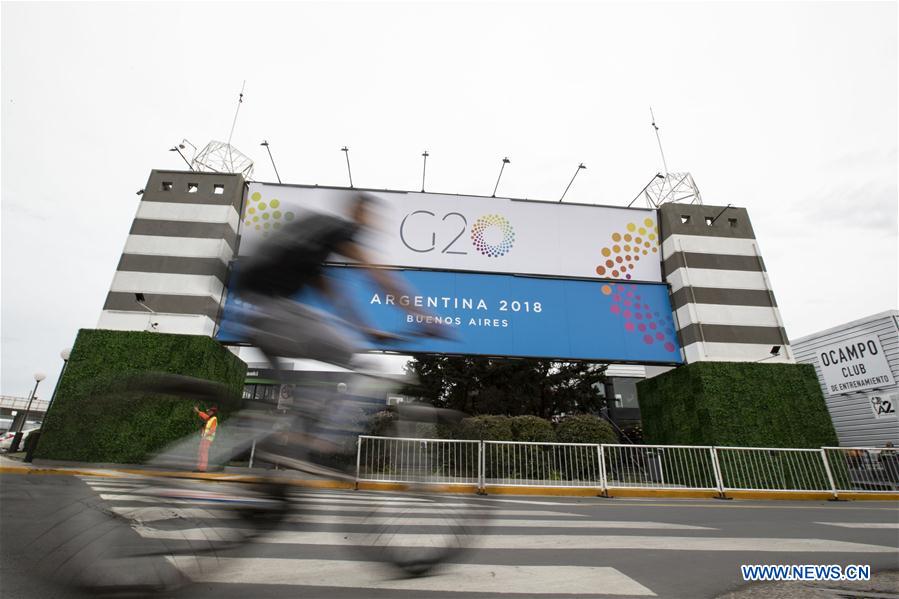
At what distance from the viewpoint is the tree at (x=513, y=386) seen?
2359cm

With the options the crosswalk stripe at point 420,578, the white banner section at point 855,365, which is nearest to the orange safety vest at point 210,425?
the crosswalk stripe at point 420,578

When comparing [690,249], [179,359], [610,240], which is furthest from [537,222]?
[179,359]

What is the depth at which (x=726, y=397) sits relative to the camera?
527 inches

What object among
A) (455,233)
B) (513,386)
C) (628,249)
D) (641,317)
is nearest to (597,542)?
(641,317)

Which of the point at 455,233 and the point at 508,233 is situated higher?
the point at 508,233

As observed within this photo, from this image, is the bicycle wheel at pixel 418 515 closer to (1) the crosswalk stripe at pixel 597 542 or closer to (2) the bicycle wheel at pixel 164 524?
(1) the crosswalk stripe at pixel 597 542

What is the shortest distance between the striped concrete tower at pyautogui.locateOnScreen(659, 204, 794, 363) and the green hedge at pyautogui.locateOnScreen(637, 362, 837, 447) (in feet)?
1.88

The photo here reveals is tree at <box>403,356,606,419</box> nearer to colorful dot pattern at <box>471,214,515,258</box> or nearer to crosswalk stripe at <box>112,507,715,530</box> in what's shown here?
colorful dot pattern at <box>471,214,515,258</box>

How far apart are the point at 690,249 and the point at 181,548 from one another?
17.2m

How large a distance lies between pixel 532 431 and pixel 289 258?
13.5 metres

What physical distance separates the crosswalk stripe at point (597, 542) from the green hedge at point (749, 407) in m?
9.87

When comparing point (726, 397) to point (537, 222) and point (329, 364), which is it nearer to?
point (537, 222)

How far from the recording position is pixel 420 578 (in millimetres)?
2783

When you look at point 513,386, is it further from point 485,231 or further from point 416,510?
point 416,510
